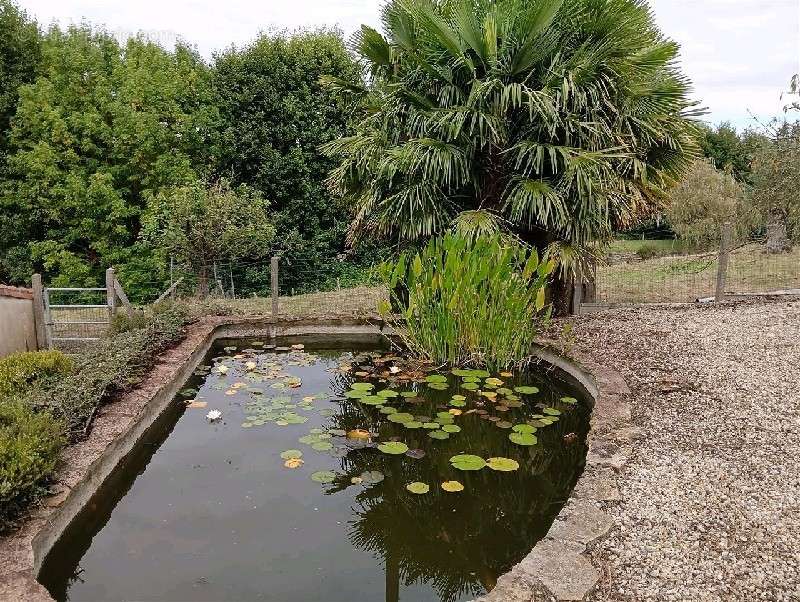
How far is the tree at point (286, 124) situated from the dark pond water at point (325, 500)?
9.42 m

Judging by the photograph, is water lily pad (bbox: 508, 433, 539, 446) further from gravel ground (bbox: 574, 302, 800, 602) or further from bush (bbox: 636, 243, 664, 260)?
bush (bbox: 636, 243, 664, 260)

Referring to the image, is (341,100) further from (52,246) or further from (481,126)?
(481,126)

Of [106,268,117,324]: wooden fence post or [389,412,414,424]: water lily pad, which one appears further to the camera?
[106,268,117,324]: wooden fence post

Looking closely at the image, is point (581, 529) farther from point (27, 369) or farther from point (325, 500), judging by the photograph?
point (27, 369)

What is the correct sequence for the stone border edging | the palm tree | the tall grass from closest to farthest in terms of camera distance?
1. the stone border edging
2. the tall grass
3. the palm tree

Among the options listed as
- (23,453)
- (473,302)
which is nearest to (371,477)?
(23,453)

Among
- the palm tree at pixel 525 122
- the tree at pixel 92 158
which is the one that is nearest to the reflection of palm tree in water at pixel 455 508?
the palm tree at pixel 525 122

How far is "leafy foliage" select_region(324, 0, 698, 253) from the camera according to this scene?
6539 mm

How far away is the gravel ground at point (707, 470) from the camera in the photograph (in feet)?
8.08

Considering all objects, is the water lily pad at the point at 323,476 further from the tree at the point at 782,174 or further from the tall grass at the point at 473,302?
the tree at the point at 782,174

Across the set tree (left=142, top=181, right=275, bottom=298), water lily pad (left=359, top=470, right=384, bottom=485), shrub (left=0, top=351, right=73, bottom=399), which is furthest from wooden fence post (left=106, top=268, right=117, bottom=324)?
water lily pad (left=359, top=470, right=384, bottom=485)

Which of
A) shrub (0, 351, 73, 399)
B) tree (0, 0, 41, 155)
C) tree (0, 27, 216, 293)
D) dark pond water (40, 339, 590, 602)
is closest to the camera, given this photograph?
dark pond water (40, 339, 590, 602)

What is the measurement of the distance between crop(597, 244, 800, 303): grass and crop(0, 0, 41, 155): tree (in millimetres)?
13216

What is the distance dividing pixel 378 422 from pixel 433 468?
0.87 metres
